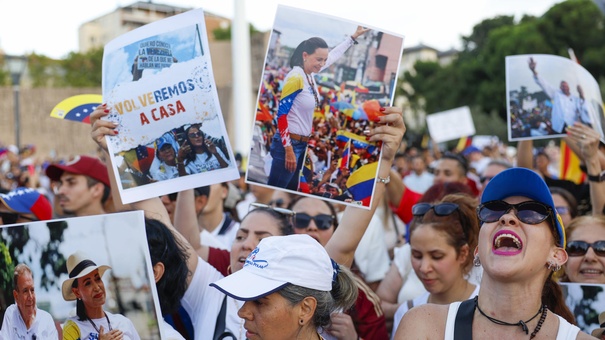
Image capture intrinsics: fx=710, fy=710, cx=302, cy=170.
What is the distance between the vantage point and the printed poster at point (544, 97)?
13.4 feet

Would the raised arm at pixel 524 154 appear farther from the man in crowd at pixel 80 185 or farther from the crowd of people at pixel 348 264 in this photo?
the man in crowd at pixel 80 185

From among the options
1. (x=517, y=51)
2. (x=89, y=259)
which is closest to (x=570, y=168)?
(x=89, y=259)

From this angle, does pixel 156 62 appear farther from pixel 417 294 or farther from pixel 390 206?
pixel 390 206

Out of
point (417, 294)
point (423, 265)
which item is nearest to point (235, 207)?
point (417, 294)

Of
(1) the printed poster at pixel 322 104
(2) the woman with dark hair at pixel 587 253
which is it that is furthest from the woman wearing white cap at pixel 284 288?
(2) the woman with dark hair at pixel 587 253

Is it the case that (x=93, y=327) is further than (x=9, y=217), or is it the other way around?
(x=9, y=217)

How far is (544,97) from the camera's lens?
4102mm

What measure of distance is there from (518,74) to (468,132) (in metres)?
9.07

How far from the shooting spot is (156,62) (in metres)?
3.03

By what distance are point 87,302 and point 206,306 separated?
80 cm

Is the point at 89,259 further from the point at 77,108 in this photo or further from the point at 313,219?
the point at 313,219

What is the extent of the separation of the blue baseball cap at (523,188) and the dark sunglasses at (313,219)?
1.96 meters

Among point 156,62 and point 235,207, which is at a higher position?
point 156,62

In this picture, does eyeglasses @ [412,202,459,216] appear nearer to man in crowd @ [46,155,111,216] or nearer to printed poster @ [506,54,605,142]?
printed poster @ [506,54,605,142]
